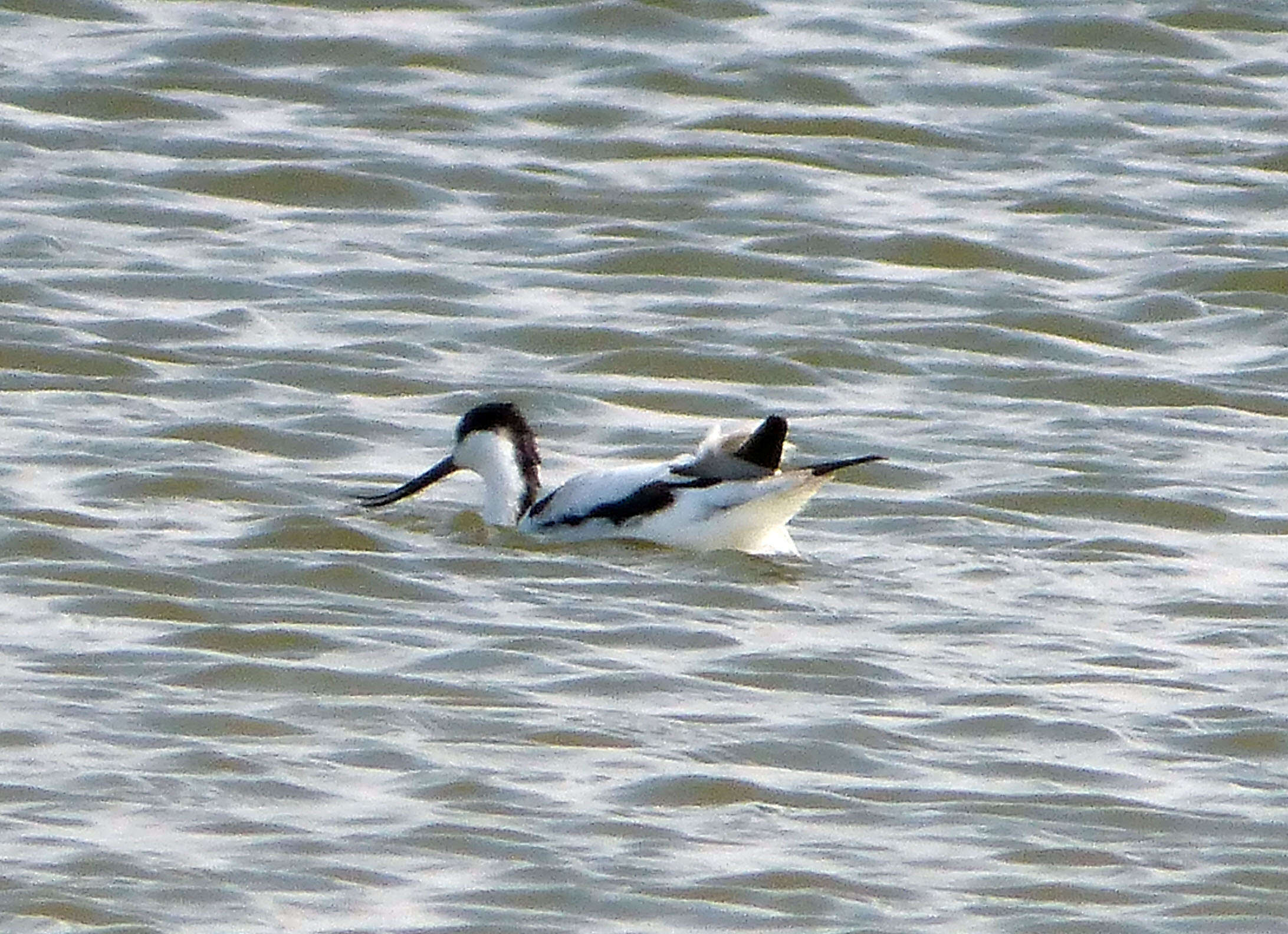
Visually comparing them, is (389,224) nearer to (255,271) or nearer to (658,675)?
(255,271)

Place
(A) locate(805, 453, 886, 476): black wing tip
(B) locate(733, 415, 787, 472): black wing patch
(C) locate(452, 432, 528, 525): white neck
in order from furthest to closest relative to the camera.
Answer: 1. (C) locate(452, 432, 528, 525): white neck
2. (B) locate(733, 415, 787, 472): black wing patch
3. (A) locate(805, 453, 886, 476): black wing tip

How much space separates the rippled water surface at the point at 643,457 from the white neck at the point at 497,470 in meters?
0.19

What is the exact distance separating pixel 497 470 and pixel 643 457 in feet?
2.47

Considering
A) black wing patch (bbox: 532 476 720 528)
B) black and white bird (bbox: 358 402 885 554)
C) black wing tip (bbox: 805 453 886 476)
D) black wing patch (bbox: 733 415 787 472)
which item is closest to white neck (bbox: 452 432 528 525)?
black and white bird (bbox: 358 402 885 554)

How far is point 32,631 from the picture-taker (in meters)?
8.39

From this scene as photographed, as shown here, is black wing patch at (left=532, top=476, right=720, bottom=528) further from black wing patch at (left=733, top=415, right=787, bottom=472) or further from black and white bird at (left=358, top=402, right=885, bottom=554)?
Answer: black wing patch at (left=733, top=415, right=787, bottom=472)

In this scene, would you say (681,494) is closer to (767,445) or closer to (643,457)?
(767,445)

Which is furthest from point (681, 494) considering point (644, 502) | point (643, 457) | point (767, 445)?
point (643, 457)

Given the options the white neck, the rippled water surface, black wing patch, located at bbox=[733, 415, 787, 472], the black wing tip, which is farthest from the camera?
the white neck

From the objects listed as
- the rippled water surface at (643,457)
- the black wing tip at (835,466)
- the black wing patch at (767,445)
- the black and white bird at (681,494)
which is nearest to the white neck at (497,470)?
the black and white bird at (681,494)

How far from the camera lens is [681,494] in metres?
9.86

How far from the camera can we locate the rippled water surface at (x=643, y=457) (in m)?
6.99

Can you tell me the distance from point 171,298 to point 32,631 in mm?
3710

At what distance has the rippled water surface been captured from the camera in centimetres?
699
